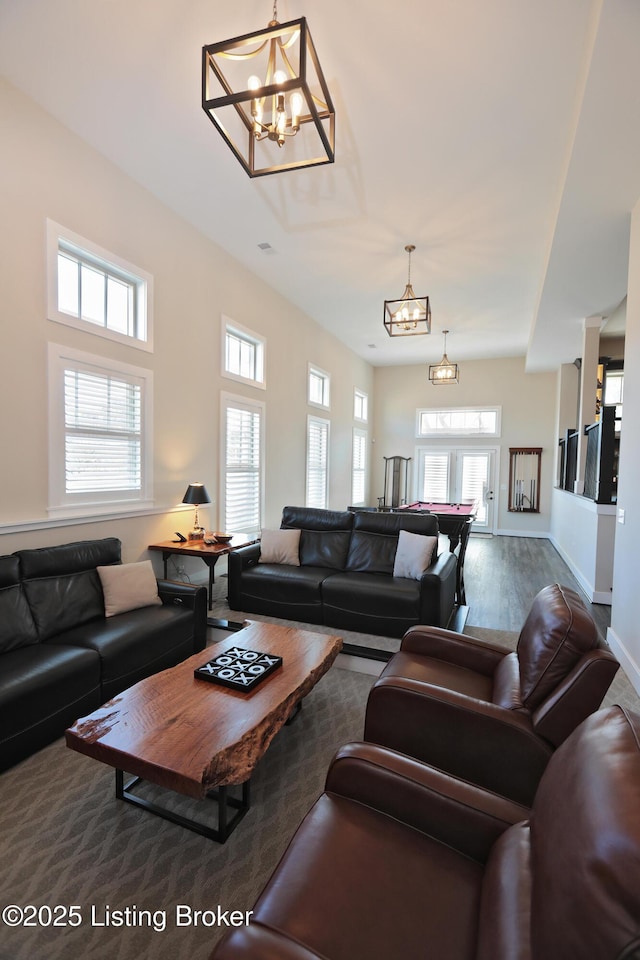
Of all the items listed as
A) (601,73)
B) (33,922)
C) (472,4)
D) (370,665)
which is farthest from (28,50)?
(370,665)

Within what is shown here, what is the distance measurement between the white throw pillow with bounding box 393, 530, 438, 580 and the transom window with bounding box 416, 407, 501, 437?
6.82 m

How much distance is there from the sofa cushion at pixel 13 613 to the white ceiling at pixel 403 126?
3266 mm

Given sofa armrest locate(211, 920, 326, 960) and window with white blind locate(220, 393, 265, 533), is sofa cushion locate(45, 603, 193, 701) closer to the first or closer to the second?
sofa armrest locate(211, 920, 326, 960)

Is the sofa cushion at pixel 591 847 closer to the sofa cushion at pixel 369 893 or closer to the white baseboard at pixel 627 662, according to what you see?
the sofa cushion at pixel 369 893

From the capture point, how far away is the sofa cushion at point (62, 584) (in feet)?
9.36

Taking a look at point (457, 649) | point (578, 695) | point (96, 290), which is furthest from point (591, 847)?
point (96, 290)

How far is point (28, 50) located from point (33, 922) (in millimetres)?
4480

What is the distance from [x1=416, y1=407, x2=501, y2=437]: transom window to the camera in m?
10.1

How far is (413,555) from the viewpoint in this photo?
4.07m

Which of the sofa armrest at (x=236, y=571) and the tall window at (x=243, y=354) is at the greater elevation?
the tall window at (x=243, y=354)

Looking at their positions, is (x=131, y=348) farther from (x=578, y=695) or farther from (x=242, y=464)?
(x=578, y=695)

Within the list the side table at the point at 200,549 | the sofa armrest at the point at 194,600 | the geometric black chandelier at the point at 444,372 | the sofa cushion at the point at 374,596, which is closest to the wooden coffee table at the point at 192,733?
the sofa armrest at the point at 194,600

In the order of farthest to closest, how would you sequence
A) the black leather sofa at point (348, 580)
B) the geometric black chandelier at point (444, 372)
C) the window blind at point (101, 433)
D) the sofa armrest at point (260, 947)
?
1. the geometric black chandelier at point (444, 372)
2. the black leather sofa at point (348, 580)
3. the window blind at point (101, 433)
4. the sofa armrest at point (260, 947)

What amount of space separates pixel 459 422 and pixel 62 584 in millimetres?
9235
